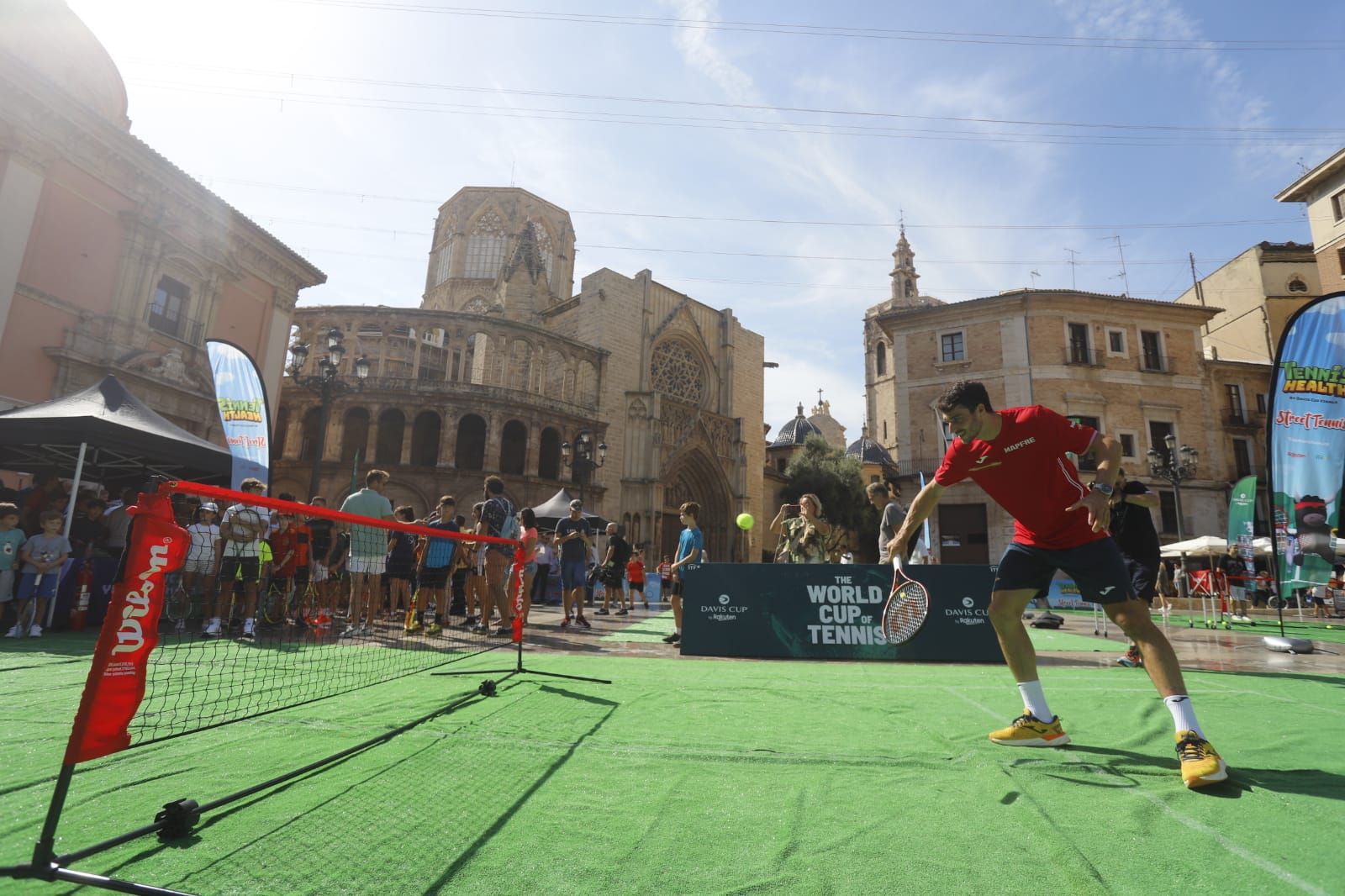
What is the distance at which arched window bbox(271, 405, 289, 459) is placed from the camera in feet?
93.6

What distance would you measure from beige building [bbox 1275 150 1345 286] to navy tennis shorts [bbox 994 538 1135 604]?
34.5 meters

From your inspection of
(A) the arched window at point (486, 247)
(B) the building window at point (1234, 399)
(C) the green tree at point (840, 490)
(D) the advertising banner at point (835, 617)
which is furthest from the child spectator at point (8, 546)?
(B) the building window at point (1234, 399)

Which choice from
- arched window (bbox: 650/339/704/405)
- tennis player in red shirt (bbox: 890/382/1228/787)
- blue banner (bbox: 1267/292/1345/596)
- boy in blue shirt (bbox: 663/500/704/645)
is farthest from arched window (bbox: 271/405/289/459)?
blue banner (bbox: 1267/292/1345/596)

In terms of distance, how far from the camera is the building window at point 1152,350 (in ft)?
102

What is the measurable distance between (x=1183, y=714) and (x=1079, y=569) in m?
0.78

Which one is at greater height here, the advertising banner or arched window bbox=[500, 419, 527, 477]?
arched window bbox=[500, 419, 527, 477]

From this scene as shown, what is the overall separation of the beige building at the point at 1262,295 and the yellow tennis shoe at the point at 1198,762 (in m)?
39.7

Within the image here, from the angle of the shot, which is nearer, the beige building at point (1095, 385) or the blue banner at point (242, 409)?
the blue banner at point (242, 409)

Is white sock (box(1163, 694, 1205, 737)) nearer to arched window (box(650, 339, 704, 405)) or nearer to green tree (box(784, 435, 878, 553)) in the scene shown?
arched window (box(650, 339, 704, 405))

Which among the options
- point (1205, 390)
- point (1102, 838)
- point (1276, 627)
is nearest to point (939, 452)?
point (1205, 390)

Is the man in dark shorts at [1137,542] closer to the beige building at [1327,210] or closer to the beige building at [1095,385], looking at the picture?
the beige building at [1095,385]

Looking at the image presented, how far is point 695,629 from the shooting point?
7414 millimetres

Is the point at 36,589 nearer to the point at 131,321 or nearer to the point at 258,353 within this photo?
the point at 131,321

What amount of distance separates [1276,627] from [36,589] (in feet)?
74.0
